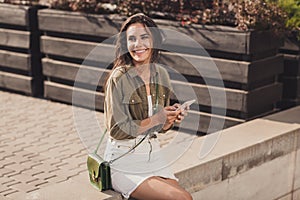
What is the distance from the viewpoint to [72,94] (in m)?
7.91

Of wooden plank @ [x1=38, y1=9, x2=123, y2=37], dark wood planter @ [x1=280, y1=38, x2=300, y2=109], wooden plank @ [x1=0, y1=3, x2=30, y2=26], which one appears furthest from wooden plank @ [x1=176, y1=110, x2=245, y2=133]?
wooden plank @ [x1=0, y1=3, x2=30, y2=26]

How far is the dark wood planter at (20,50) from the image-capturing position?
332 inches

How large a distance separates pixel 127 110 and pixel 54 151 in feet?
7.62

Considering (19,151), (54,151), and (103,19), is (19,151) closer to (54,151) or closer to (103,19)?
(54,151)

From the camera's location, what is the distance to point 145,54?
3.97 meters

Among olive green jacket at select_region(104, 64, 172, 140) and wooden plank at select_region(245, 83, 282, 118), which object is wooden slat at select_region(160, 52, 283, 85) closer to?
wooden plank at select_region(245, 83, 282, 118)

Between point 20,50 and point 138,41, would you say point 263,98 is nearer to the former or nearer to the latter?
point 138,41

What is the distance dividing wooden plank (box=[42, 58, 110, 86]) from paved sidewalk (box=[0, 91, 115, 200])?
41 cm

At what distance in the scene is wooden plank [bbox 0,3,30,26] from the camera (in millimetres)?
8422

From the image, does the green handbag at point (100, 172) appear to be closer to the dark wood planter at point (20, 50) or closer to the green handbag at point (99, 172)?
the green handbag at point (99, 172)

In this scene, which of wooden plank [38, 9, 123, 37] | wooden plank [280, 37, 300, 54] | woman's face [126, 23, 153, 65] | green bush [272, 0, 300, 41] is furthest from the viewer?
wooden plank [38, 9, 123, 37]

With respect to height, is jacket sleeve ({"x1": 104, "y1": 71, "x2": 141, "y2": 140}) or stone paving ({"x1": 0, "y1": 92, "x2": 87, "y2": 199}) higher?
jacket sleeve ({"x1": 104, "y1": 71, "x2": 141, "y2": 140})

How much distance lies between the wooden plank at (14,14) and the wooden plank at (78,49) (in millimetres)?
445

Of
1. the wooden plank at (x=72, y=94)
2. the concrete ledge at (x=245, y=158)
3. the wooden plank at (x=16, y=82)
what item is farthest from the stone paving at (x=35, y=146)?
the concrete ledge at (x=245, y=158)
